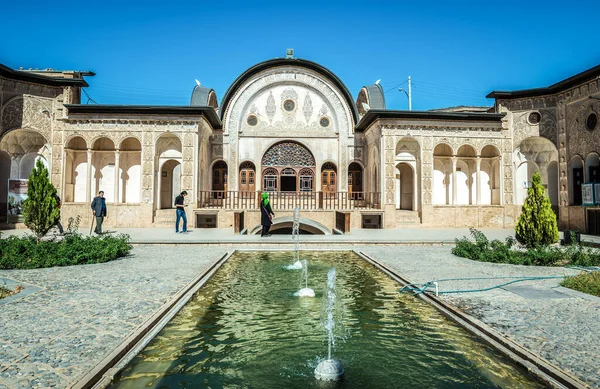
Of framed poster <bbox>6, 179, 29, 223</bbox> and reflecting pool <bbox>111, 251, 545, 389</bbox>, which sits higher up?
framed poster <bbox>6, 179, 29, 223</bbox>

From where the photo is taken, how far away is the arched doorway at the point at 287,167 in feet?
72.9

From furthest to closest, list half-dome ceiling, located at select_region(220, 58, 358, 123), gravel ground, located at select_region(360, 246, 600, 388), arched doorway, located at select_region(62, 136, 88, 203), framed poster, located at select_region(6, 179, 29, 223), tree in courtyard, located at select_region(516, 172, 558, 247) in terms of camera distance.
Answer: half-dome ceiling, located at select_region(220, 58, 358, 123)
arched doorway, located at select_region(62, 136, 88, 203)
framed poster, located at select_region(6, 179, 29, 223)
tree in courtyard, located at select_region(516, 172, 558, 247)
gravel ground, located at select_region(360, 246, 600, 388)

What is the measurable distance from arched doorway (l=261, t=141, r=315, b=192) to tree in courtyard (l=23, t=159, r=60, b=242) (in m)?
12.9

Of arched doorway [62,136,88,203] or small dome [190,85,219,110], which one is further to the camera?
small dome [190,85,219,110]

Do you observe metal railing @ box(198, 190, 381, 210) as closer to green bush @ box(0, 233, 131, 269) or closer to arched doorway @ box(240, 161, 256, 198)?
arched doorway @ box(240, 161, 256, 198)

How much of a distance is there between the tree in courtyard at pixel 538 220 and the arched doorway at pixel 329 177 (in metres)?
12.9

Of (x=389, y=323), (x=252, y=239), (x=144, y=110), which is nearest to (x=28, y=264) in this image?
(x=252, y=239)

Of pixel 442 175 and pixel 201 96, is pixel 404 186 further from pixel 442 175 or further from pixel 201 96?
pixel 201 96

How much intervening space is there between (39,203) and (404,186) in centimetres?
1772

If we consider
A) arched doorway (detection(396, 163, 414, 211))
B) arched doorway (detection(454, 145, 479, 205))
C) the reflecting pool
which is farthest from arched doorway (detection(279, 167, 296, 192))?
the reflecting pool

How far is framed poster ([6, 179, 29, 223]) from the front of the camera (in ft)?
57.5

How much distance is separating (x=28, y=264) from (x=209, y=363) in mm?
6327

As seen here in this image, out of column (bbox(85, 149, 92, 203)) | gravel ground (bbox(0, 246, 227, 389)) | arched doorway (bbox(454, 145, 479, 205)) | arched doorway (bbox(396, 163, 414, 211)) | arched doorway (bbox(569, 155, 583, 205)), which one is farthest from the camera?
arched doorway (bbox(396, 163, 414, 211))

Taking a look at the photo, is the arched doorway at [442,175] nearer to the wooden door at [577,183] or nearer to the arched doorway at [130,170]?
the wooden door at [577,183]
